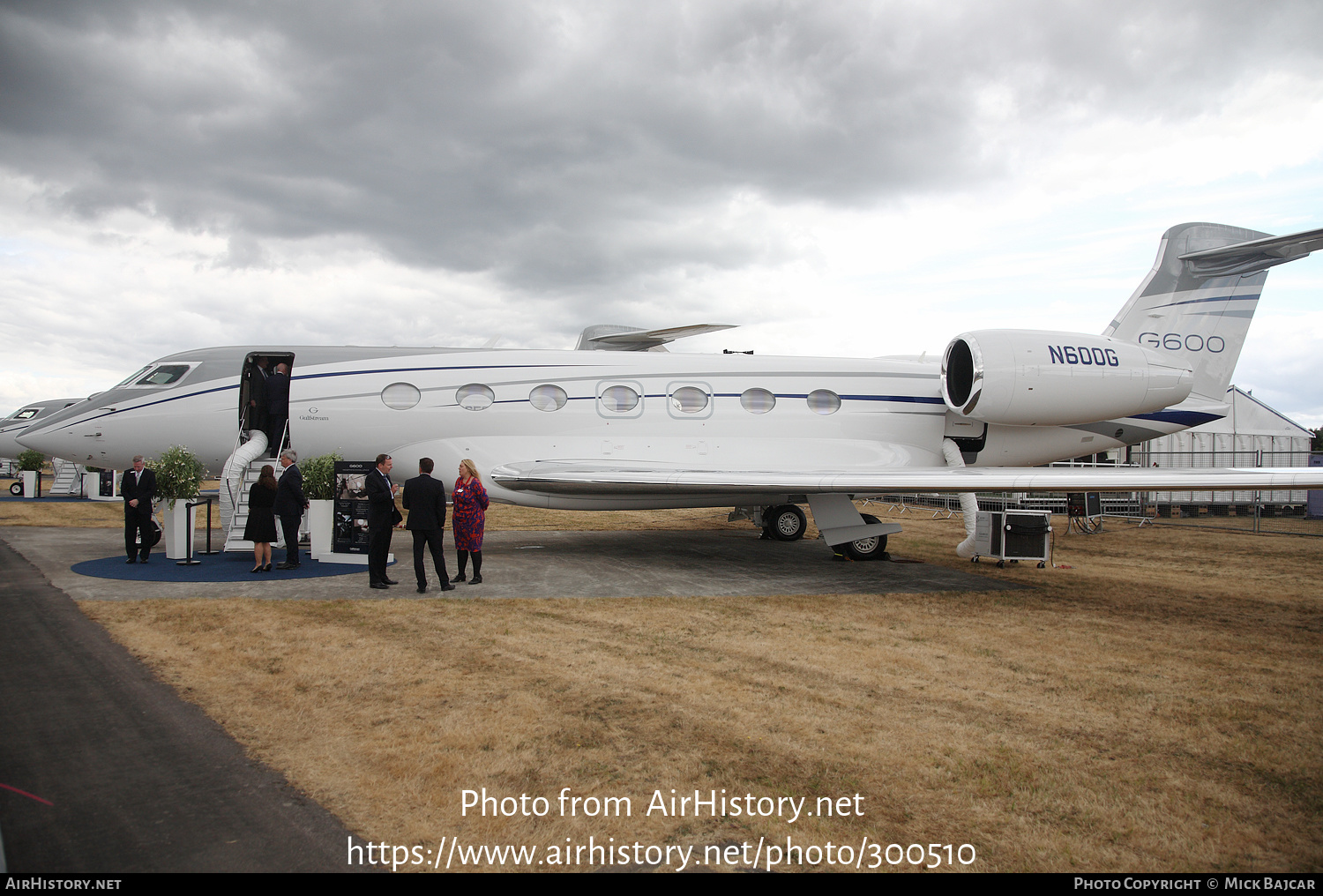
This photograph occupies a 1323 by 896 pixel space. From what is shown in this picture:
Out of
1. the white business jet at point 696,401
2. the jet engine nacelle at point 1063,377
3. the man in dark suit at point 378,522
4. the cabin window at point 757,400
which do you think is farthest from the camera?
the cabin window at point 757,400

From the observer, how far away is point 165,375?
11352mm

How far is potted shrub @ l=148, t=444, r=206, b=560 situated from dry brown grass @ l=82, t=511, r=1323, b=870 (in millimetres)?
3407

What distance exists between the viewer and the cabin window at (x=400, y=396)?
11.2 m

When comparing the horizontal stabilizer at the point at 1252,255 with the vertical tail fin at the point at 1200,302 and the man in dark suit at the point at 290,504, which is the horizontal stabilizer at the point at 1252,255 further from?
the man in dark suit at the point at 290,504

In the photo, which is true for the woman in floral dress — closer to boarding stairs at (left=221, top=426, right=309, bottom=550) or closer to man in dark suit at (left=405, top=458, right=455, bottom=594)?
man in dark suit at (left=405, top=458, right=455, bottom=594)

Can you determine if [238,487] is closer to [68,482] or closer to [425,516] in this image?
[425,516]

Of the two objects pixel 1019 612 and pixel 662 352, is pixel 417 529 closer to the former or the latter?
pixel 662 352

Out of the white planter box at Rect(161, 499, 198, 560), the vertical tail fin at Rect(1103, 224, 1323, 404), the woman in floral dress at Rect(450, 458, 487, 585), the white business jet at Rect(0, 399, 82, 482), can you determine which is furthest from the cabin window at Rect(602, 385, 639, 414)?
the white business jet at Rect(0, 399, 82, 482)

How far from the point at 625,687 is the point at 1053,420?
369 inches

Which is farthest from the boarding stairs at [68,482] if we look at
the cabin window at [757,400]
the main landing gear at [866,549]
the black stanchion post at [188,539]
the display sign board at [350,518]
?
the main landing gear at [866,549]

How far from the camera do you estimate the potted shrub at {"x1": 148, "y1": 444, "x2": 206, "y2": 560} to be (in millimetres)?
10289

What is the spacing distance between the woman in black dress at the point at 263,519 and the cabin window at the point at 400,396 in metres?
2.18

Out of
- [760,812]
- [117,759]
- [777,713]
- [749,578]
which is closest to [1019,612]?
[749,578]

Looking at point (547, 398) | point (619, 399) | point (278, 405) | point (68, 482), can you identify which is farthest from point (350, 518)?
point (68, 482)
